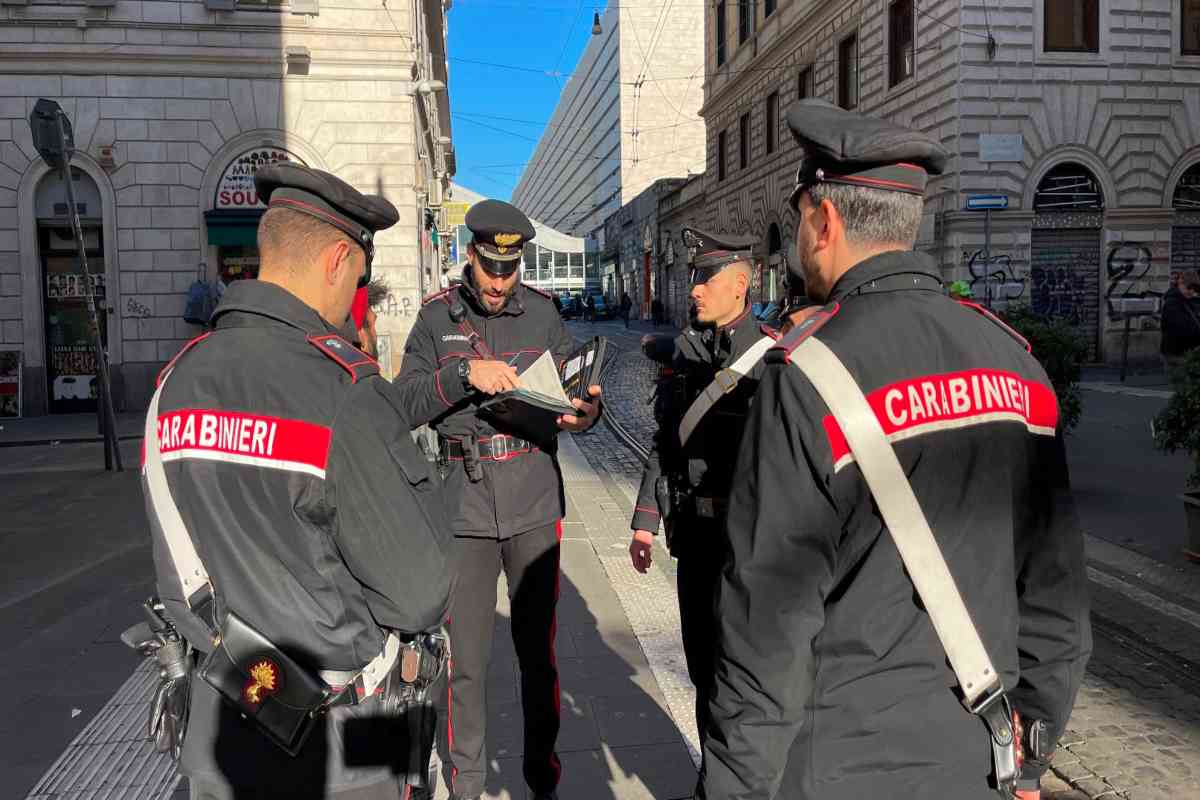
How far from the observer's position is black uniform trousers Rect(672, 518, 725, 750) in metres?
3.13

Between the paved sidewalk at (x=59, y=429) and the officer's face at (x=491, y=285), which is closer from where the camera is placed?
the officer's face at (x=491, y=285)

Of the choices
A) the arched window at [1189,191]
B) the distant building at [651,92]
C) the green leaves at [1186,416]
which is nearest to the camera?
the green leaves at [1186,416]

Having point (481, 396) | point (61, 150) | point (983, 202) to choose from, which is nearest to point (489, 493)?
point (481, 396)

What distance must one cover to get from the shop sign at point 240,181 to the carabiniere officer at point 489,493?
46.9 feet

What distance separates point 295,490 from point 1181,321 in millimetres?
12087

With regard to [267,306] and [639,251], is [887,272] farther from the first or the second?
[639,251]

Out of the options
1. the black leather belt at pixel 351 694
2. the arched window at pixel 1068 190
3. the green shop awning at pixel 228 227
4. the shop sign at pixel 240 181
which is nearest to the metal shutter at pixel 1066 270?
the arched window at pixel 1068 190

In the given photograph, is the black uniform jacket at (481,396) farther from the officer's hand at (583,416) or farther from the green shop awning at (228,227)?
the green shop awning at (228,227)

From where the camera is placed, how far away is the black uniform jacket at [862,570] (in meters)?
1.58

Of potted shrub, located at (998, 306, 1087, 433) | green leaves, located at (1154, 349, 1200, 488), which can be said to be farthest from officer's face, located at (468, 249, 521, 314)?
potted shrub, located at (998, 306, 1087, 433)

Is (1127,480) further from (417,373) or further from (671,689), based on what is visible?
(417,373)

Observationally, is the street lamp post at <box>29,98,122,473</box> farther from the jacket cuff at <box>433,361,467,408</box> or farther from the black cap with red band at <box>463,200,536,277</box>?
the jacket cuff at <box>433,361,467,408</box>

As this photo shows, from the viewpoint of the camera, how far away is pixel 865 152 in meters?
1.68

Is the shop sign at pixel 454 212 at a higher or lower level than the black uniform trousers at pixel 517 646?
higher
